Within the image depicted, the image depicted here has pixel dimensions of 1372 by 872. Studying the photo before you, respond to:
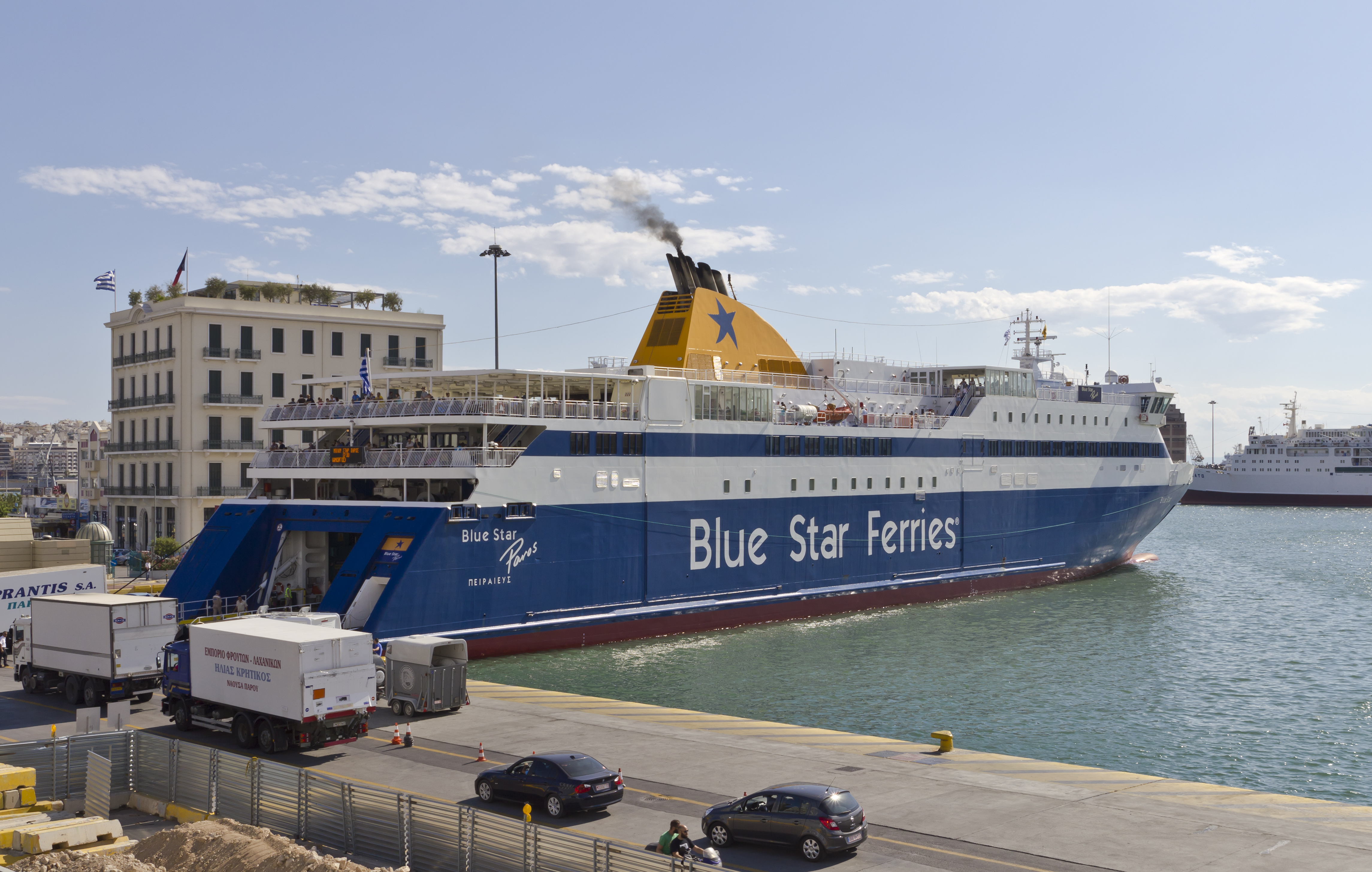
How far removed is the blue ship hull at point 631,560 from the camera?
3219 cm

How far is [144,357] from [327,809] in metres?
48.4

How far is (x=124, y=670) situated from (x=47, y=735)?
3.09 meters

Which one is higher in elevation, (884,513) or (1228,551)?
(884,513)

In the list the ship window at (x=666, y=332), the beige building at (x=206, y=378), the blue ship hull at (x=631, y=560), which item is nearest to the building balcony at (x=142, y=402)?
the beige building at (x=206, y=378)

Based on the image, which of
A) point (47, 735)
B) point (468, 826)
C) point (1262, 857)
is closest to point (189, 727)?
point (47, 735)

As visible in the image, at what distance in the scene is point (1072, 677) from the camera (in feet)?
106

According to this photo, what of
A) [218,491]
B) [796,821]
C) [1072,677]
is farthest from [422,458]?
[218,491]

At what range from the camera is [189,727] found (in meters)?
23.4

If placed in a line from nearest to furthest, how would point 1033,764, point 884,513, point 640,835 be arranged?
1. point 640,835
2. point 1033,764
3. point 884,513

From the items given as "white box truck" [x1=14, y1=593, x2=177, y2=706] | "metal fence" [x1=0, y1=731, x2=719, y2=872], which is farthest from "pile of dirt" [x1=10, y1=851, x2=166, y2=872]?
"white box truck" [x1=14, y1=593, x2=177, y2=706]

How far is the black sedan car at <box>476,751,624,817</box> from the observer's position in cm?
1702

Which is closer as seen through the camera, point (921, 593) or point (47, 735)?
point (47, 735)

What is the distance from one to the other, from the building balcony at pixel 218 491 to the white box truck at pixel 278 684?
33050 millimetres

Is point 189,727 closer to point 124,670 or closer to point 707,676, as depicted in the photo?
point 124,670
